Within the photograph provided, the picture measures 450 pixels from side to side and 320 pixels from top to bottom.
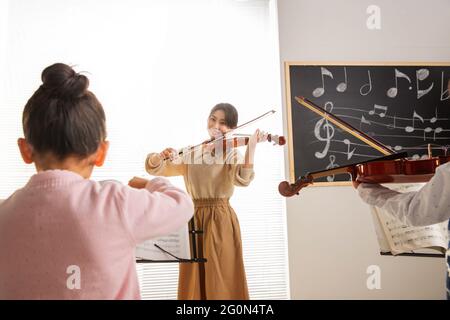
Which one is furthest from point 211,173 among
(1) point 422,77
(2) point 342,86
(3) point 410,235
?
(1) point 422,77

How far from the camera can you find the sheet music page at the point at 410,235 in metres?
1.49

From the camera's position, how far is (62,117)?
0.71 m

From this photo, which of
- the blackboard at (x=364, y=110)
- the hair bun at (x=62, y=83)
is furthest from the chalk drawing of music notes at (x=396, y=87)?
the hair bun at (x=62, y=83)

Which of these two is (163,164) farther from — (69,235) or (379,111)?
(379,111)

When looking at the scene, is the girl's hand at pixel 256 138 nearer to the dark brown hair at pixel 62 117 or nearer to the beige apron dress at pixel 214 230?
the beige apron dress at pixel 214 230

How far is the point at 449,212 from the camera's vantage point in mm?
1052

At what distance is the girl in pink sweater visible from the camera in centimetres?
66

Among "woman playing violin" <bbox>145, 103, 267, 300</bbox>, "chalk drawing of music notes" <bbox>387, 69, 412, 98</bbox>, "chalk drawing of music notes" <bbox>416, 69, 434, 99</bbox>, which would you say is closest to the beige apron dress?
"woman playing violin" <bbox>145, 103, 267, 300</bbox>

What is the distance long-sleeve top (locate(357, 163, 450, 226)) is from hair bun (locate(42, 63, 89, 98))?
3.03ft

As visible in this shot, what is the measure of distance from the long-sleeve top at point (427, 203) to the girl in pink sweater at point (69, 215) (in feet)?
2.31

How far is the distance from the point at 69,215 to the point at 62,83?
0.26 m

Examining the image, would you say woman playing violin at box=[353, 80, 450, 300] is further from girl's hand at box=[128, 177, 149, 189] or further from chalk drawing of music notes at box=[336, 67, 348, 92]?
chalk drawing of music notes at box=[336, 67, 348, 92]

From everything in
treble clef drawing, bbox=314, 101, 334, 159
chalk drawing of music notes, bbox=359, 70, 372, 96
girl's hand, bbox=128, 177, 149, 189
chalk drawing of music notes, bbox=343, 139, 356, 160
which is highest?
chalk drawing of music notes, bbox=359, 70, 372, 96
